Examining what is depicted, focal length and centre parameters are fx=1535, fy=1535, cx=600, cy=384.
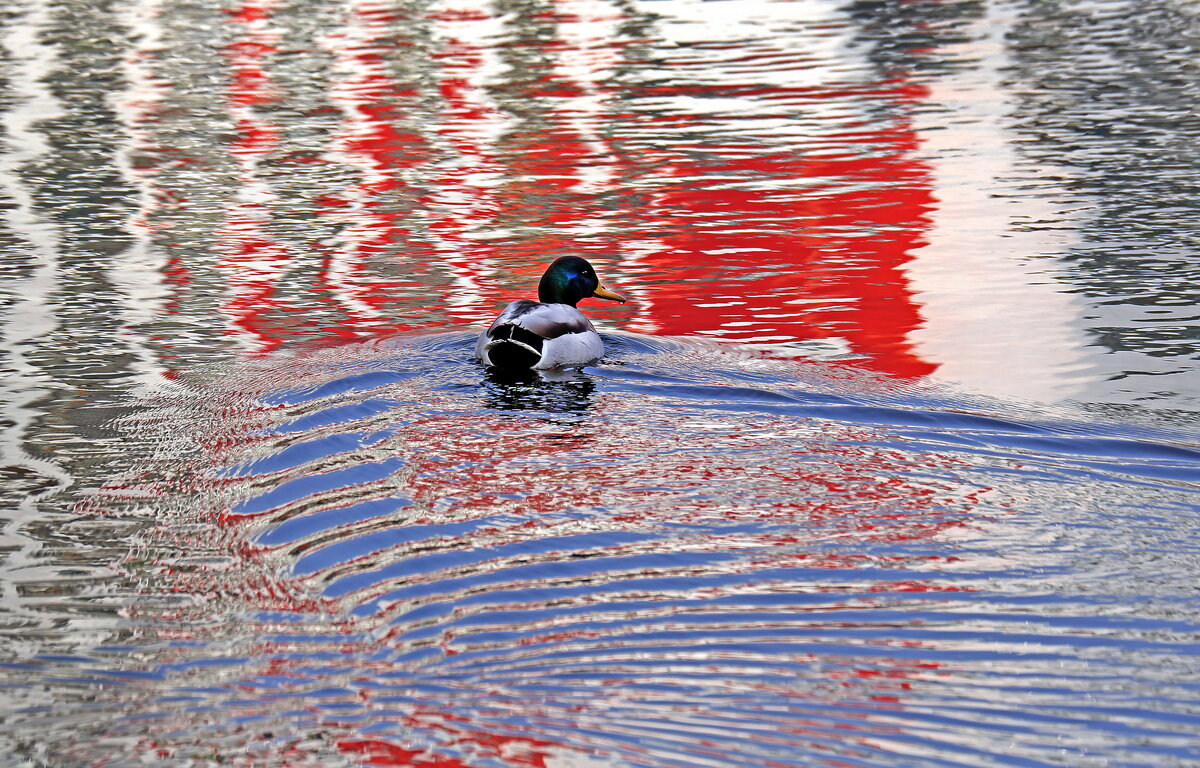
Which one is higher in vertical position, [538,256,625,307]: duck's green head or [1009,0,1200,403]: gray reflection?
[538,256,625,307]: duck's green head

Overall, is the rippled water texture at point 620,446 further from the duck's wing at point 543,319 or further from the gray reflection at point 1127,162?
the duck's wing at point 543,319

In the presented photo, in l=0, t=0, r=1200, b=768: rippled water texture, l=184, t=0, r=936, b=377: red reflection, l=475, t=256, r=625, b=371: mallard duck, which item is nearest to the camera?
l=0, t=0, r=1200, b=768: rippled water texture

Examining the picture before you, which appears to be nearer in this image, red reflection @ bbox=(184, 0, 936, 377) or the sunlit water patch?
the sunlit water patch

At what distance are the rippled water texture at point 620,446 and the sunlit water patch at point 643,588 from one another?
0.06 feet

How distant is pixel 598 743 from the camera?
4.00 meters

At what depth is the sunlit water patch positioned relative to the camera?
4.08 meters

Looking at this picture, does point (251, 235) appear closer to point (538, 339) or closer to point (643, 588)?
point (538, 339)

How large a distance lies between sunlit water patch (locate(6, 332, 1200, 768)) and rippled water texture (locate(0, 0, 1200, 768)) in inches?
0.7

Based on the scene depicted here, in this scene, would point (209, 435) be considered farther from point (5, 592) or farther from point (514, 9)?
point (514, 9)

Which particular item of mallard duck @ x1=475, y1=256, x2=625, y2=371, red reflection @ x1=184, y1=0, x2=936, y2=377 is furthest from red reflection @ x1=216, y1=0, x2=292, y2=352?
mallard duck @ x1=475, y1=256, x2=625, y2=371

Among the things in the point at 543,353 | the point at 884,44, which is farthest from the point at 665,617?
the point at 884,44

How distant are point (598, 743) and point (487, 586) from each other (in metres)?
1.07

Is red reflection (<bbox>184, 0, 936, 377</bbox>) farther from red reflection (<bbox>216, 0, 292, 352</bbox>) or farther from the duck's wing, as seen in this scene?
the duck's wing

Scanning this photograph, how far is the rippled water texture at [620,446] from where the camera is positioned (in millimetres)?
4223
